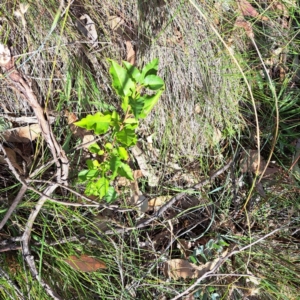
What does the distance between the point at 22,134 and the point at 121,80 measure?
472 millimetres

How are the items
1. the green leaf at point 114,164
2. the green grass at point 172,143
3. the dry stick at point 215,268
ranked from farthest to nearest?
the dry stick at point 215,268 → the green grass at point 172,143 → the green leaf at point 114,164

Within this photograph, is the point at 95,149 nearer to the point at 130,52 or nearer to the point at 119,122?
the point at 119,122

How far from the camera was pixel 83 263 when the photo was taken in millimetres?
1518

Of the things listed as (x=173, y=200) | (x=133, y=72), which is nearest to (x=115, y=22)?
(x=133, y=72)

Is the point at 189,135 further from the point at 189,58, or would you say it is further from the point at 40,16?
the point at 40,16

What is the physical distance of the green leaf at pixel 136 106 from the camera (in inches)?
50.3

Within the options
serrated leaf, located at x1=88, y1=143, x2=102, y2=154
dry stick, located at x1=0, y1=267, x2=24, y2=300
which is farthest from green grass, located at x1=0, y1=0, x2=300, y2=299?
serrated leaf, located at x1=88, y1=143, x2=102, y2=154

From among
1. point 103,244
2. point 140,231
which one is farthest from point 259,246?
point 103,244

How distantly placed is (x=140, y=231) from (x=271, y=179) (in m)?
0.63

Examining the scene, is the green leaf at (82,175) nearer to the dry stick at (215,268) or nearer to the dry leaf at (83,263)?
the dry leaf at (83,263)

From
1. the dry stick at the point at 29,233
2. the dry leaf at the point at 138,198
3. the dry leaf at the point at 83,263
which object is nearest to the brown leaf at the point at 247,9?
the dry leaf at the point at 138,198

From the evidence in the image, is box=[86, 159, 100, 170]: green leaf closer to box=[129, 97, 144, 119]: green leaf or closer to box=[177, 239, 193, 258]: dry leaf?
box=[129, 97, 144, 119]: green leaf

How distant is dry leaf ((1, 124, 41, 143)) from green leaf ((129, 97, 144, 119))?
0.41 metres

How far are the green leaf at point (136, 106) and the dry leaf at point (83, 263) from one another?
62 centimetres
